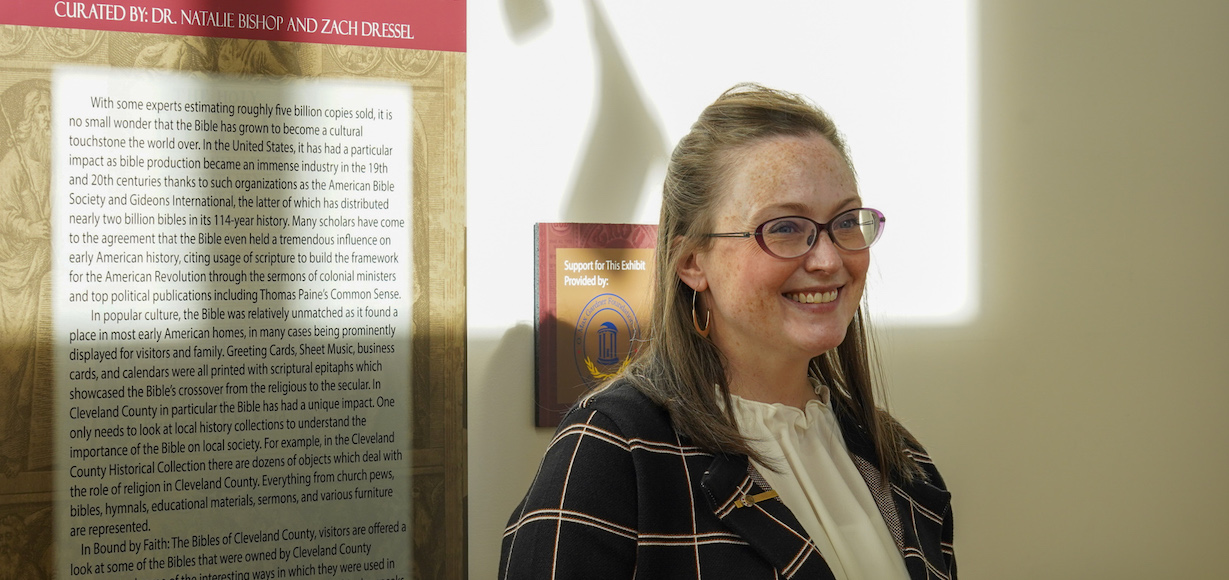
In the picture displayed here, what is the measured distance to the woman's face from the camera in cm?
163

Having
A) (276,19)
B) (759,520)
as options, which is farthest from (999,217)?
(276,19)

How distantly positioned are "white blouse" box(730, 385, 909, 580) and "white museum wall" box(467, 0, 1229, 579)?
80cm

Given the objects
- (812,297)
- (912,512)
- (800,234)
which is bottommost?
(912,512)

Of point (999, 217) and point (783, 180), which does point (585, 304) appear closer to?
point (783, 180)

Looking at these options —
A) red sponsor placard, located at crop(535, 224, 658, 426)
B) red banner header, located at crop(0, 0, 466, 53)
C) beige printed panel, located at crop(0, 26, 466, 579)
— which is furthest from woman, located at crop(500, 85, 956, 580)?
red banner header, located at crop(0, 0, 466, 53)

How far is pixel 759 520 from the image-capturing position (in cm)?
154

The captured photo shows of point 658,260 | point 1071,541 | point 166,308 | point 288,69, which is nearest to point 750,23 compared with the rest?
point 658,260

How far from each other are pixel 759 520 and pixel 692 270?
0.47 metres

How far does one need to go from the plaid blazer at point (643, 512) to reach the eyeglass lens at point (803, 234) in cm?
35

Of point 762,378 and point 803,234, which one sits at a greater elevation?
point 803,234

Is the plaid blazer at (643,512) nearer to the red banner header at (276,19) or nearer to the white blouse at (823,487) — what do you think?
the white blouse at (823,487)

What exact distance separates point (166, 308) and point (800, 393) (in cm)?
141

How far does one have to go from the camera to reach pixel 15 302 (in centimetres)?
202

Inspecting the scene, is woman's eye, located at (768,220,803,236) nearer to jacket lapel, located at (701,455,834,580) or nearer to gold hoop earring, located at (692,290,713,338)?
gold hoop earring, located at (692,290,713,338)
